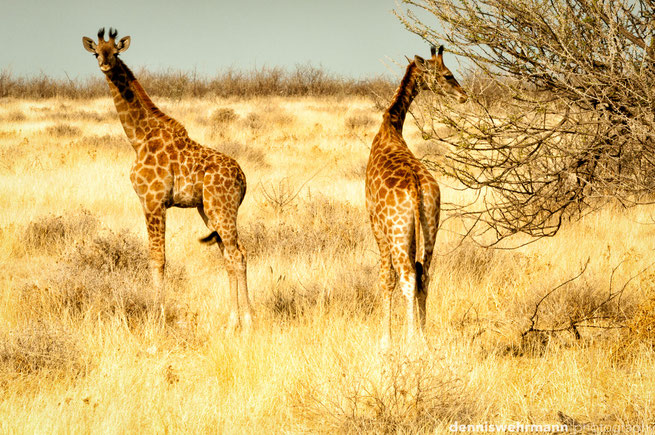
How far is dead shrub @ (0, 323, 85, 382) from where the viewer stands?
4664 mm

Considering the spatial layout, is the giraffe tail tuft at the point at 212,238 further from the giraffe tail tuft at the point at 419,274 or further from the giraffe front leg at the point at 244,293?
the giraffe tail tuft at the point at 419,274

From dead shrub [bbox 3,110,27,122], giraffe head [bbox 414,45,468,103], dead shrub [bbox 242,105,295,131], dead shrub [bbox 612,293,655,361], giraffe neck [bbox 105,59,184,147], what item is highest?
giraffe head [bbox 414,45,468,103]

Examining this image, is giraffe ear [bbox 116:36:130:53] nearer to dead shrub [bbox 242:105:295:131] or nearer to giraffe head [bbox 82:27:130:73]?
giraffe head [bbox 82:27:130:73]

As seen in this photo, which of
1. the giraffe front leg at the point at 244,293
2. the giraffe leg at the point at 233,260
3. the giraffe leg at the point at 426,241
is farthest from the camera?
the giraffe leg at the point at 233,260

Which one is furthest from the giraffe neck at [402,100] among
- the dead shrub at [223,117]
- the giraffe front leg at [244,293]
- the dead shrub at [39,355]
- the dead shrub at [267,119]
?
the dead shrub at [223,117]

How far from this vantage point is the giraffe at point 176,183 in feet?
19.8

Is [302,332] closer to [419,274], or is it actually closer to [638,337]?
[419,274]

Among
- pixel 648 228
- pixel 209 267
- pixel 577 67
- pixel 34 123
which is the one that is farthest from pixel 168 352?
pixel 34 123

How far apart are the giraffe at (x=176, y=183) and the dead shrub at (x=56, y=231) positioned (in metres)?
2.51

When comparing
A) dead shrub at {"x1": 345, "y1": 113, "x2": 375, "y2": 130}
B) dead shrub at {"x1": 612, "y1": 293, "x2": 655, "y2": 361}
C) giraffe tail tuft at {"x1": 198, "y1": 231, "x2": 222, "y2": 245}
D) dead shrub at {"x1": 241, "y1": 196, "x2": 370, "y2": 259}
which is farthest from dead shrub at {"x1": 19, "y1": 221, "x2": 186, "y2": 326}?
dead shrub at {"x1": 345, "y1": 113, "x2": 375, "y2": 130}

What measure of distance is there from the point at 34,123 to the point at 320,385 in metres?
22.0

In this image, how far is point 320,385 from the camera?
13.9ft

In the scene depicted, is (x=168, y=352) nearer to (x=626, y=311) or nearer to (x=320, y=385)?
(x=320, y=385)

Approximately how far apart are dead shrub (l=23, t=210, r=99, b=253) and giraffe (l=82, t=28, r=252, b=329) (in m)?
2.51
